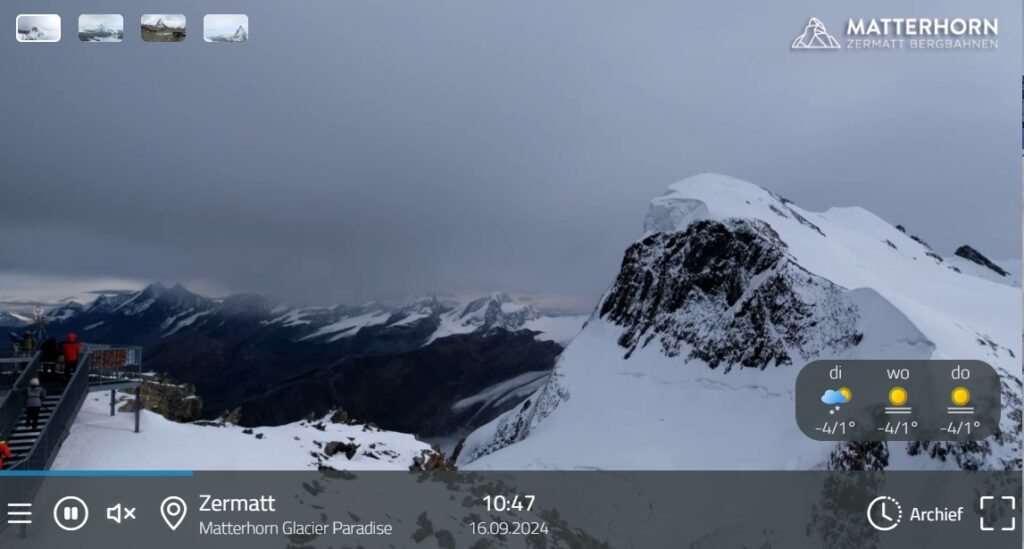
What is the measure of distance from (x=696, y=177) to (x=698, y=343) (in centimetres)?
3355

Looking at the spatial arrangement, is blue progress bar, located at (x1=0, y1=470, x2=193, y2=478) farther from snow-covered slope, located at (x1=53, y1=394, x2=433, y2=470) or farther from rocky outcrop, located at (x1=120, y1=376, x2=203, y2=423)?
rocky outcrop, located at (x1=120, y1=376, x2=203, y2=423)

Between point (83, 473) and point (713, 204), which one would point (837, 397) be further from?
point (713, 204)

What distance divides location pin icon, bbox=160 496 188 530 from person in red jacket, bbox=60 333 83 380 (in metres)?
12.2

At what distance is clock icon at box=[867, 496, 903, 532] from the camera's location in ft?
34.0

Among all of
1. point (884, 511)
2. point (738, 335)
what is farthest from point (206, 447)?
point (738, 335)

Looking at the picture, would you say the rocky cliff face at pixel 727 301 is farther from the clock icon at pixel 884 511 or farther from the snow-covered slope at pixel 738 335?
the clock icon at pixel 884 511

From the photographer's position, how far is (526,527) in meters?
12.6

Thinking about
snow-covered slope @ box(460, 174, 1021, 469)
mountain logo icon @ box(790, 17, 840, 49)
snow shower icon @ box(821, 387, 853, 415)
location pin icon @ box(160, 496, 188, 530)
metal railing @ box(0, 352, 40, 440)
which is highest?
mountain logo icon @ box(790, 17, 840, 49)

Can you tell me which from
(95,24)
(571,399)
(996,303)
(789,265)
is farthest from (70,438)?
(996,303)

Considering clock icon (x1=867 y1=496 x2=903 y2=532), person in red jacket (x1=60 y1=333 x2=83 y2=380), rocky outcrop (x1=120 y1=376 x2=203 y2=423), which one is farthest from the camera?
rocky outcrop (x1=120 y1=376 x2=203 y2=423)

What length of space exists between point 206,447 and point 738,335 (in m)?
58.8

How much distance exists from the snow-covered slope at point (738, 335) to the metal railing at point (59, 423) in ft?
127

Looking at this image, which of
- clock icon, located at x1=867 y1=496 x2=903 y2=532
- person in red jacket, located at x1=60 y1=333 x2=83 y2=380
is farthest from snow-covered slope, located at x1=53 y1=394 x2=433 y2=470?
clock icon, located at x1=867 y1=496 x2=903 y2=532

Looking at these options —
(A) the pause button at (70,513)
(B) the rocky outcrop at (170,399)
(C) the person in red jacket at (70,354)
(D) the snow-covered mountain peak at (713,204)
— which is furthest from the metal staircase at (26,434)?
(D) the snow-covered mountain peak at (713,204)
